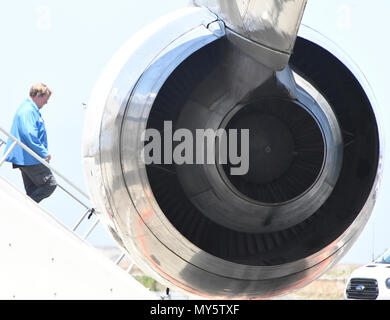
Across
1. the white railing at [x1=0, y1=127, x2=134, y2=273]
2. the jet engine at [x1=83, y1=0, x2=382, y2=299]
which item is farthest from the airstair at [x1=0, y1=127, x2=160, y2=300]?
the jet engine at [x1=83, y1=0, x2=382, y2=299]

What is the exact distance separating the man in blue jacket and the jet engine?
454cm

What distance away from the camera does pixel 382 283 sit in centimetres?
1258

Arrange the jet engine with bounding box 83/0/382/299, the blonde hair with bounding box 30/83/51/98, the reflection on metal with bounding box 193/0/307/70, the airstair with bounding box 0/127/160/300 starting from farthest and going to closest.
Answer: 1. the blonde hair with bounding box 30/83/51/98
2. the airstair with bounding box 0/127/160/300
3. the jet engine with bounding box 83/0/382/299
4. the reflection on metal with bounding box 193/0/307/70

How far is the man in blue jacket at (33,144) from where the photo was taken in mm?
8750

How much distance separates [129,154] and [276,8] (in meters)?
0.92

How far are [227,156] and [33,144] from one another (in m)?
5.06

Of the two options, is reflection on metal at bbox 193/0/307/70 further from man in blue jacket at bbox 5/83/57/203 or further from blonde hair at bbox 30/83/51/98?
blonde hair at bbox 30/83/51/98

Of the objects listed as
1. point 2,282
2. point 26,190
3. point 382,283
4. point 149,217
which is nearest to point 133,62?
point 149,217

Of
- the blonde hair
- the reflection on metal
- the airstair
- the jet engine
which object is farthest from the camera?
the blonde hair

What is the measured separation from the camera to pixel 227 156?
4031 millimetres

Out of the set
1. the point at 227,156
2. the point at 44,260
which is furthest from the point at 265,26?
the point at 44,260

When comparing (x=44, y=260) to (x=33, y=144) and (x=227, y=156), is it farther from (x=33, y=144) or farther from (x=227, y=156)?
(x=227, y=156)

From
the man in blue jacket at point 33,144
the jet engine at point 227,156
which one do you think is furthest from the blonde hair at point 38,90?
the jet engine at point 227,156

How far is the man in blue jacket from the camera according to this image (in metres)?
8.75
